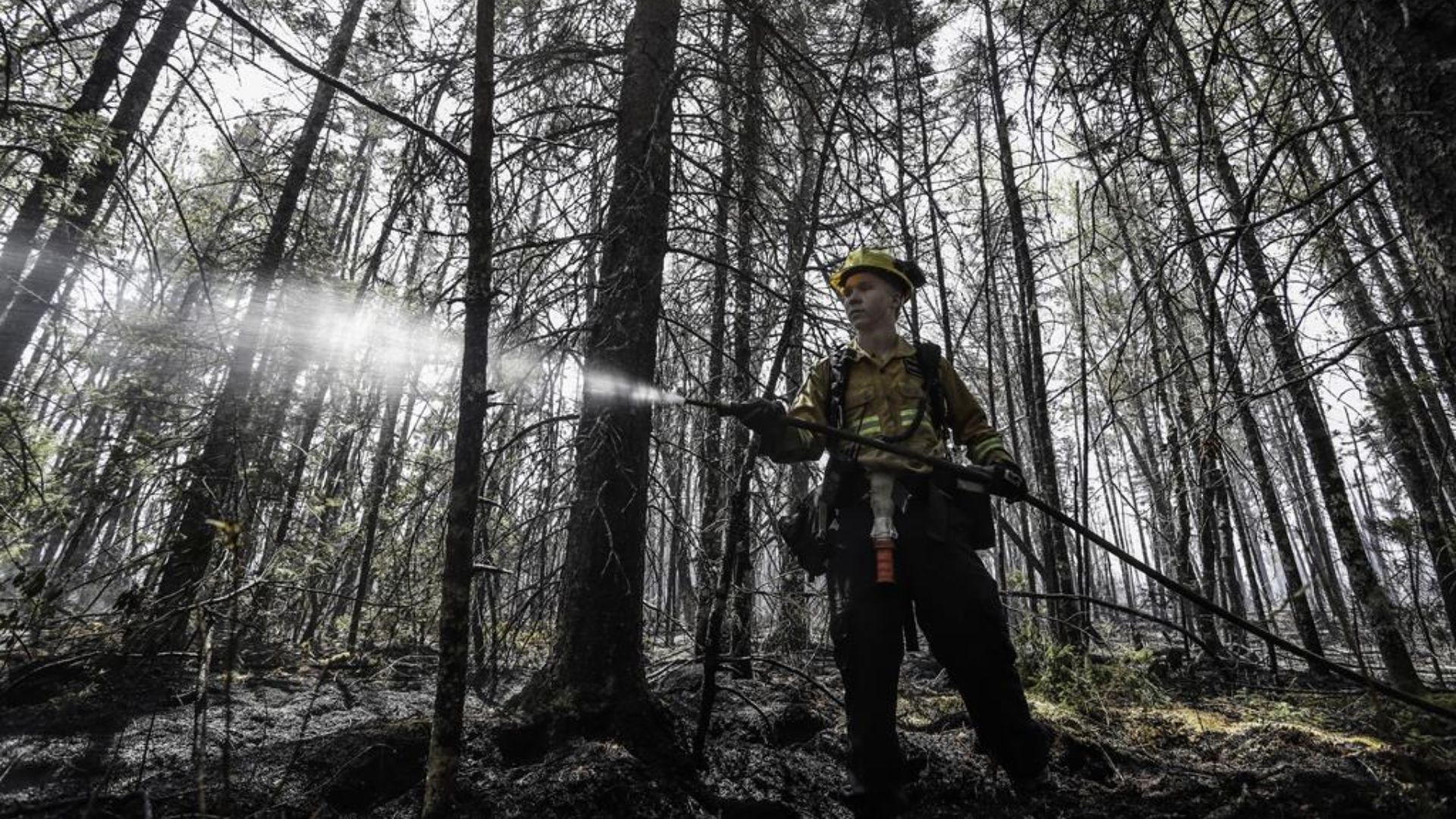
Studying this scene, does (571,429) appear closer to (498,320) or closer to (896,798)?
(498,320)

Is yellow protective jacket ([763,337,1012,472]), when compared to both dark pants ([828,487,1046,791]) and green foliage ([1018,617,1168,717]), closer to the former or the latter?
dark pants ([828,487,1046,791])

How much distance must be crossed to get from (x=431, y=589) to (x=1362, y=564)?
7611 millimetres

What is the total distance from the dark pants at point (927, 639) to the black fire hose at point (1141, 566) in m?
0.39

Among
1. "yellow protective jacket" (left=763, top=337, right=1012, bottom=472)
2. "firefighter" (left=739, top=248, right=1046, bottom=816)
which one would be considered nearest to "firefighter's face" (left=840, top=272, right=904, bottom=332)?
"firefighter" (left=739, top=248, right=1046, bottom=816)

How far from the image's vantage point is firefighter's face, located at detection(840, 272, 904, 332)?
3271mm

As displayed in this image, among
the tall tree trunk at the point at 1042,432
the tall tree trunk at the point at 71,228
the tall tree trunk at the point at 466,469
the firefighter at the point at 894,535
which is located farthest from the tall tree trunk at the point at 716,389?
the tall tree trunk at the point at 71,228

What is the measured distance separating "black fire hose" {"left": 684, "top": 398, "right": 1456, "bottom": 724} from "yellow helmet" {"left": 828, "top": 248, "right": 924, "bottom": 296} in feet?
3.35

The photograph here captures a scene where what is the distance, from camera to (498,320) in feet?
13.5

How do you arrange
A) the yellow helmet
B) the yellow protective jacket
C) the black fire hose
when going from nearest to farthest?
1. the black fire hose
2. the yellow protective jacket
3. the yellow helmet

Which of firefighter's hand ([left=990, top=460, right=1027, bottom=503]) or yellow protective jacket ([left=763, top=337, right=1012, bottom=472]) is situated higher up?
yellow protective jacket ([left=763, top=337, right=1012, bottom=472])

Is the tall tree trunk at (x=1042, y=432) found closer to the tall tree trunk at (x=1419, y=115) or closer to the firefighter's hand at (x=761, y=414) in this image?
the tall tree trunk at (x=1419, y=115)

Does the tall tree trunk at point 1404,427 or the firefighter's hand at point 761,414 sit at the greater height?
the tall tree trunk at point 1404,427

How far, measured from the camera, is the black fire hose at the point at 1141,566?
6.02 feet

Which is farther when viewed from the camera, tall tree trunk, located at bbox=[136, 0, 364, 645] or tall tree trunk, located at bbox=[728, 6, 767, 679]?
tall tree trunk, located at bbox=[136, 0, 364, 645]
